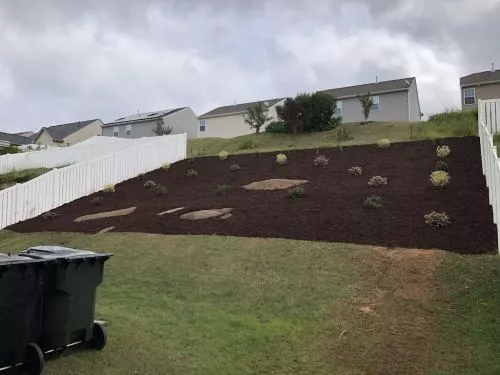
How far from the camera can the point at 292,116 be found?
2494 centimetres

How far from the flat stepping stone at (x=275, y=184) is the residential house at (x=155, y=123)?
3389 cm

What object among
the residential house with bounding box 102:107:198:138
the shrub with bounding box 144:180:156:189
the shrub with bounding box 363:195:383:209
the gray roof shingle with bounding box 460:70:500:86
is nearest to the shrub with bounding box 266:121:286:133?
the shrub with bounding box 144:180:156:189

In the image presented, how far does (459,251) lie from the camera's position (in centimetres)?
765

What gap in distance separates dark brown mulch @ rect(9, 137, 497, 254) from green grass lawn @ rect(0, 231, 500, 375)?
810 mm

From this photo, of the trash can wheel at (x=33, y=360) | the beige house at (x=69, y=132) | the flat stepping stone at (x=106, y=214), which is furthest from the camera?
the beige house at (x=69, y=132)

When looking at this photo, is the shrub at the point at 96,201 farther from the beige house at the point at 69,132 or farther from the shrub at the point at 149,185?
the beige house at the point at 69,132

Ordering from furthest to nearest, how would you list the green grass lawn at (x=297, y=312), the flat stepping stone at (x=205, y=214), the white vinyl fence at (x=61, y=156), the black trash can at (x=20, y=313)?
1. the white vinyl fence at (x=61, y=156)
2. the flat stepping stone at (x=205, y=214)
3. the green grass lawn at (x=297, y=312)
4. the black trash can at (x=20, y=313)

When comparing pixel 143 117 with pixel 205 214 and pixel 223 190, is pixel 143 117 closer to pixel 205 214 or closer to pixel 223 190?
pixel 223 190

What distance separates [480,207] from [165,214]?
6933mm

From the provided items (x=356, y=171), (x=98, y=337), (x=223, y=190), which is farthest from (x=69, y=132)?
(x=98, y=337)

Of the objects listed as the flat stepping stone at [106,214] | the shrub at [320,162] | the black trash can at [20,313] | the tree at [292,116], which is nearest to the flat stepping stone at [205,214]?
the flat stepping stone at [106,214]

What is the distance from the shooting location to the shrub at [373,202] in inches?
410

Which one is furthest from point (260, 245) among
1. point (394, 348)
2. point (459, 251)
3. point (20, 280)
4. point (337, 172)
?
point (337, 172)

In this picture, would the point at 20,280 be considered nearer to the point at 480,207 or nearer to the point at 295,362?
the point at 295,362
